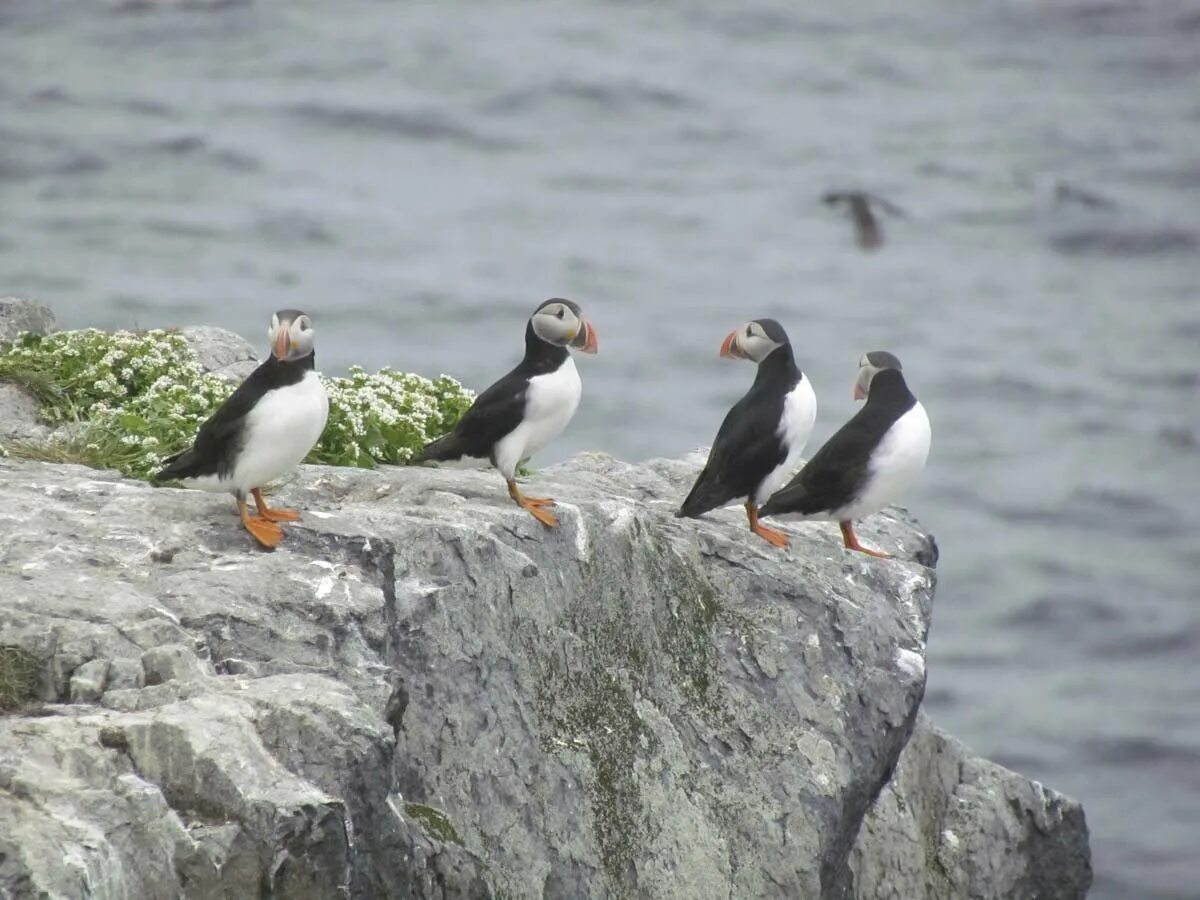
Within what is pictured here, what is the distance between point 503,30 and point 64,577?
1603 inches

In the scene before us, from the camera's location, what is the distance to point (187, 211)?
35312 mm

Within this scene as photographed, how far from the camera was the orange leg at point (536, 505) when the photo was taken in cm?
901

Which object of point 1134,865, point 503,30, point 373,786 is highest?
point 373,786

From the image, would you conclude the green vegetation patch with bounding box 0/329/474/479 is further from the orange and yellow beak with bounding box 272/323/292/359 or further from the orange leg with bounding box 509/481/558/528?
the orange and yellow beak with bounding box 272/323/292/359

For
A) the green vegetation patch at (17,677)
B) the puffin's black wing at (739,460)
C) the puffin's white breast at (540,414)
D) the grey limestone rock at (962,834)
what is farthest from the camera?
the grey limestone rock at (962,834)

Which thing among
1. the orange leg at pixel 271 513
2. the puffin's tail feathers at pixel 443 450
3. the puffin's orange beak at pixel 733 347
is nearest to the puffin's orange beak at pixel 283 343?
the orange leg at pixel 271 513

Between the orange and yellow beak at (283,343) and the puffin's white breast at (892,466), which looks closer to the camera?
the orange and yellow beak at (283,343)

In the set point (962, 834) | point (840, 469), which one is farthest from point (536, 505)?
point (962, 834)

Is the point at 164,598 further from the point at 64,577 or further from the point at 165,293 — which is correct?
the point at 165,293

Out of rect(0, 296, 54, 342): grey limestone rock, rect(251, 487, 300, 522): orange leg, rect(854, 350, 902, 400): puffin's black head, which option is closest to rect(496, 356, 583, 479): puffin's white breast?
rect(251, 487, 300, 522): orange leg

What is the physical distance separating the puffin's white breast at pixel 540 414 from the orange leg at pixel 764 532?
1076mm

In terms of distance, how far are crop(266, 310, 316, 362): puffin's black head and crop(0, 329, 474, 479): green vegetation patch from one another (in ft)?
5.86

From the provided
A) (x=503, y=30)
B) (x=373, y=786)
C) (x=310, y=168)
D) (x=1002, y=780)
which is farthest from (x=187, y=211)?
(x=373, y=786)

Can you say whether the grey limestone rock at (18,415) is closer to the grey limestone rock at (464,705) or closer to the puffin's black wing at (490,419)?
the grey limestone rock at (464,705)
